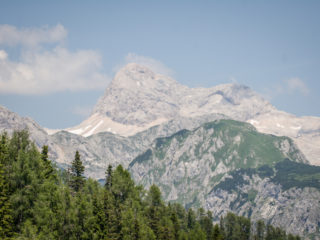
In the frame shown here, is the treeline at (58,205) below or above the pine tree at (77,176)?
below

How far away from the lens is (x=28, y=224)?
92562mm

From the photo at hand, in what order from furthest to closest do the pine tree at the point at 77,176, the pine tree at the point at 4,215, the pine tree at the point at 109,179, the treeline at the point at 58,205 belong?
1. the pine tree at the point at 109,179
2. the pine tree at the point at 77,176
3. the treeline at the point at 58,205
4. the pine tree at the point at 4,215

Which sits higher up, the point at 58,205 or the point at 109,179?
the point at 109,179

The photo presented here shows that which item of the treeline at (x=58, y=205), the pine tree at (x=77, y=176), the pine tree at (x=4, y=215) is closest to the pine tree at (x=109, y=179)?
the treeline at (x=58, y=205)

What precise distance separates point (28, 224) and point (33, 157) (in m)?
23.0

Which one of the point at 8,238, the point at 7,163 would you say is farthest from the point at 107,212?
the point at 8,238

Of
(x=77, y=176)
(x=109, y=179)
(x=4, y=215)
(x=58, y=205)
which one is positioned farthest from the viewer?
(x=109, y=179)

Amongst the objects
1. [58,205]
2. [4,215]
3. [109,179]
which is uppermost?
[109,179]

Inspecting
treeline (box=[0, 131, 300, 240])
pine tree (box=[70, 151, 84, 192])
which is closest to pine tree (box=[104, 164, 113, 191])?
treeline (box=[0, 131, 300, 240])

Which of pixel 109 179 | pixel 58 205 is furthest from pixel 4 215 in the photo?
pixel 109 179

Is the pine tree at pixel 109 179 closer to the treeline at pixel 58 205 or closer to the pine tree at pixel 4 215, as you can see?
the treeline at pixel 58 205

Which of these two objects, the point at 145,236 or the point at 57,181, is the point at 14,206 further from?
the point at 145,236

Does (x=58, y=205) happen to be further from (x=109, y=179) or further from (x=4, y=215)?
(x=109, y=179)

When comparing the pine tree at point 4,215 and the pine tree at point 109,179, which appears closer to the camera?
the pine tree at point 4,215
